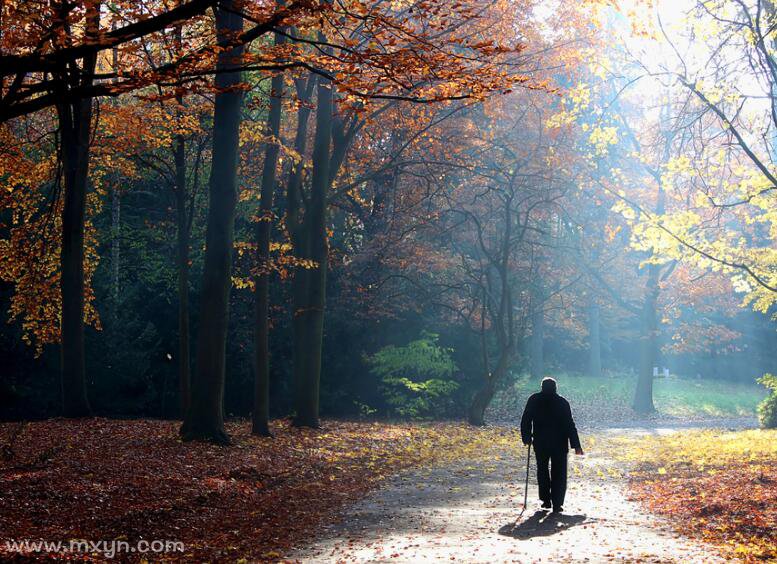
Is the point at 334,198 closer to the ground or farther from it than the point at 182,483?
farther from it

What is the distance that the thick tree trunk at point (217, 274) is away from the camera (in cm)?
1630

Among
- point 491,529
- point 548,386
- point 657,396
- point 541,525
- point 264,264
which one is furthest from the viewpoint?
point 657,396

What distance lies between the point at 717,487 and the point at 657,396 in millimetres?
36402

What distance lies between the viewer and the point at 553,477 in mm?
11938

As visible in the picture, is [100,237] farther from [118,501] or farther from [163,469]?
[118,501]

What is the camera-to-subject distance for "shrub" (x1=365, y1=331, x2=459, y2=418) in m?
28.1

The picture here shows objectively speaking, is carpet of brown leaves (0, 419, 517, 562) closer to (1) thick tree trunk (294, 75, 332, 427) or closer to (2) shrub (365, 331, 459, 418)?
(1) thick tree trunk (294, 75, 332, 427)

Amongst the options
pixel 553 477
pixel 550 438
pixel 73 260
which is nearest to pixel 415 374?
pixel 73 260

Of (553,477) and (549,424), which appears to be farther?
(549,424)

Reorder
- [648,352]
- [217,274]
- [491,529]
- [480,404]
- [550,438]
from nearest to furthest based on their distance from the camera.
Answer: [491,529] → [550,438] → [217,274] → [480,404] → [648,352]

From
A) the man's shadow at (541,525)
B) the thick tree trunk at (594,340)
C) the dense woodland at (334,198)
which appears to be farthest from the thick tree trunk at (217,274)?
the thick tree trunk at (594,340)

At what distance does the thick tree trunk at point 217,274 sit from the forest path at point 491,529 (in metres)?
3.73

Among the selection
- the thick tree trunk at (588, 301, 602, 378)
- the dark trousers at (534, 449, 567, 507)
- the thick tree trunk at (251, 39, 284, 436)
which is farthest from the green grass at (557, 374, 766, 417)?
the dark trousers at (534, 449, 567, 507)

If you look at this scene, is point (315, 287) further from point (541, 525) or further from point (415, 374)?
point (541, 525)
